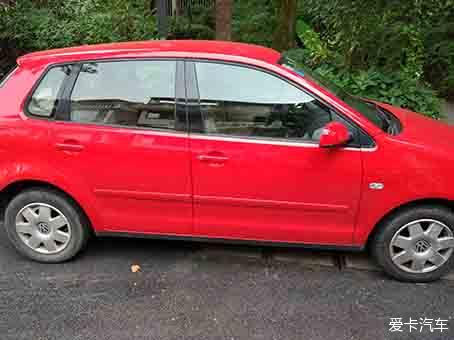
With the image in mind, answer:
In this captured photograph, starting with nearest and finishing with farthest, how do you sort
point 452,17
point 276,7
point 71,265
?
point 71,265 → point 452,17 → point 276,7

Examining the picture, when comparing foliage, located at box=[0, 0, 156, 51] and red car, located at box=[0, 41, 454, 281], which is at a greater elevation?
foliage, located at box=[0, 0, 156, 51]

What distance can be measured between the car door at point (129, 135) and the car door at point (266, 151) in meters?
0.14

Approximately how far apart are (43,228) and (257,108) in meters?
1.95

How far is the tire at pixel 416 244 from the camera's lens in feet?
10.3

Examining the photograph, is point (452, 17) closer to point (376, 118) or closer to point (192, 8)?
point (376, 118)

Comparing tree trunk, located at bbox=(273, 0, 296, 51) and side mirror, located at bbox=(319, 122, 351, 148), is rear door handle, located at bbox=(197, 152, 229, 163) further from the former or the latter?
tree trunk, located at bbox=(273, 0, 296, 51)

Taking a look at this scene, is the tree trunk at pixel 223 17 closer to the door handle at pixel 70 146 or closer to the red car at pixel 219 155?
the red car at pixel 219 155

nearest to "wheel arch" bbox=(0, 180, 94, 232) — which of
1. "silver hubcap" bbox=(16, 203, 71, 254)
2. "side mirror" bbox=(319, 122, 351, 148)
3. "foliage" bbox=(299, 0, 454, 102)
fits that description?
"silver hubcap" bbox=(16, 203, 71, 254)

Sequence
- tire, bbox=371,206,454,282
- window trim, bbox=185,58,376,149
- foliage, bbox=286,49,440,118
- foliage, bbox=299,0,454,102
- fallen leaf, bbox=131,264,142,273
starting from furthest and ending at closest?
foliage, bbox=286,49,440,118 → foliage, bbox=299,0,454,102 → fallen leaf, bbox=131,264,142,273 → tire, bbox=371,206,454,282 → window trim, bbox=185,58,376,149

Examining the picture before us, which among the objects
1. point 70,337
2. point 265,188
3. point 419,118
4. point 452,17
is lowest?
point 70,337

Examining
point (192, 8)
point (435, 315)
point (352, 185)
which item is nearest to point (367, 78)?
point (352, 185)

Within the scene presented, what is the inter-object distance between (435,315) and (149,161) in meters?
2.26

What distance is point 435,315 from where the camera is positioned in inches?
118

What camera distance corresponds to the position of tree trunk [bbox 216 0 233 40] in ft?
25.4
